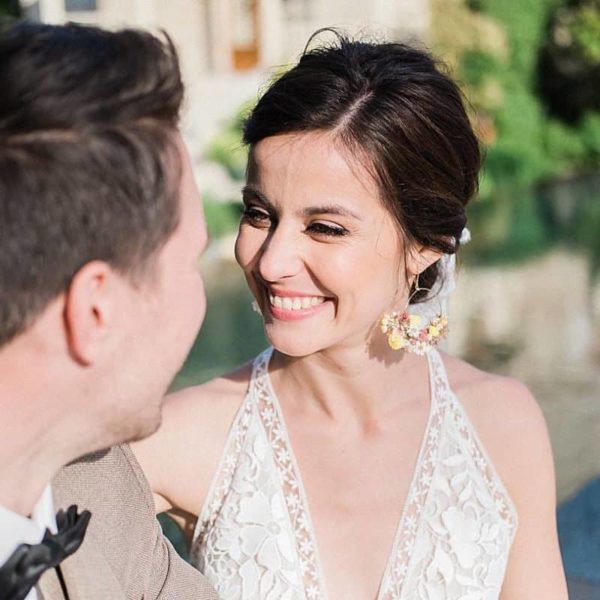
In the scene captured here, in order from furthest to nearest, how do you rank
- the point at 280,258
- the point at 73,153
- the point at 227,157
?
the point at 227,157 < the point at 280,258 < the point at 73,153

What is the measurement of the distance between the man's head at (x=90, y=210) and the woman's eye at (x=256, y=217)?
924 mm

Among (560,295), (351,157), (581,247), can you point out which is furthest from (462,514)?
(581,247)

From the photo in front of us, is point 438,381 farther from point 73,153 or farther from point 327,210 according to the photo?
point 73,153

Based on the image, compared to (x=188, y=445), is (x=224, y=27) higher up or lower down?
lower down

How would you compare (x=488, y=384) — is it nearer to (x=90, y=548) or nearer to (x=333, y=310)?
(x=333, y=310)

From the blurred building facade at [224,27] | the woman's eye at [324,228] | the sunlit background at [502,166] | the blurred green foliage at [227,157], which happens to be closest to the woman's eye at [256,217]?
the woman's eye at [324,228]

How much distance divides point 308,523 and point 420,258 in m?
0.77

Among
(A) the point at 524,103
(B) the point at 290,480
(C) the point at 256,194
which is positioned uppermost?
(C) the point at 256,194

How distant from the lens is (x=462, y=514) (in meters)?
2.81

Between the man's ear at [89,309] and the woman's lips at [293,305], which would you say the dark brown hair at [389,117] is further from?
the man's ear at [89,309]

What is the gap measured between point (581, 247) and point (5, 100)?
1436 cm

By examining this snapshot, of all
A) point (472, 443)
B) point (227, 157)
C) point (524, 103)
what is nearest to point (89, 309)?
point (472, 443)

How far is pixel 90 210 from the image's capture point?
150 centimetres

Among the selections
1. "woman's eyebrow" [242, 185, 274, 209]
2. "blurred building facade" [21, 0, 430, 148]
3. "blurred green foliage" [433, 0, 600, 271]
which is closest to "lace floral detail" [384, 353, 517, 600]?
"woman's eyebrow" [242, 185, 274, 209]
